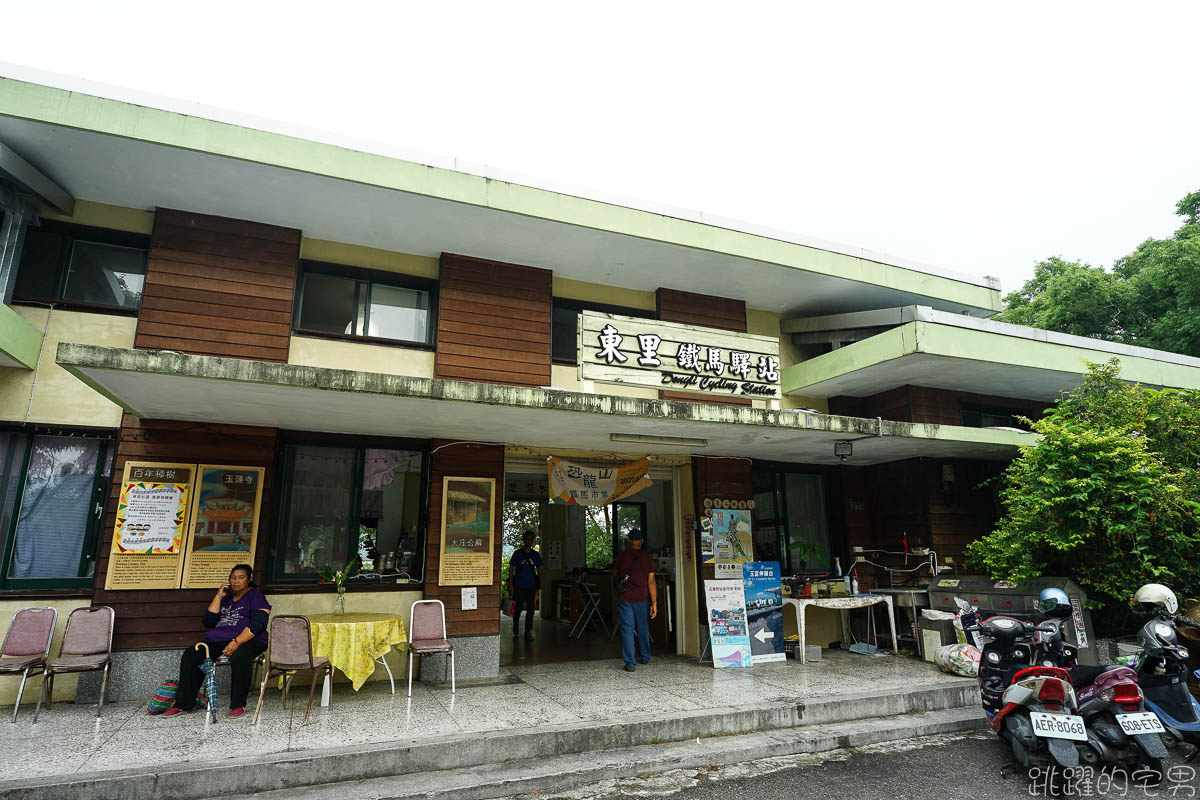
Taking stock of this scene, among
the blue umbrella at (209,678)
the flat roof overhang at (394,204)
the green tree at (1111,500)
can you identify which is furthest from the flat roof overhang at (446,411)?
the flat roof overhang at (394,204)

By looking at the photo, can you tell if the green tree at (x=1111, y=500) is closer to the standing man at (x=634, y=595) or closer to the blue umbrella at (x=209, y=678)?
the standing man at (x=634, y=595)

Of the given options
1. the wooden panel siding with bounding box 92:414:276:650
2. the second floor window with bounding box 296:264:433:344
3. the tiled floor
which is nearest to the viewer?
the tiled floor

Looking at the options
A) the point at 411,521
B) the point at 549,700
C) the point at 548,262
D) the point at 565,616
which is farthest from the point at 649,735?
the point at 565,616

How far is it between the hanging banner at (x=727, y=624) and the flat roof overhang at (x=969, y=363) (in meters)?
3.56

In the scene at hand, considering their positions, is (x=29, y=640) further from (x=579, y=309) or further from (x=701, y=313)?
(x=701, y=313)

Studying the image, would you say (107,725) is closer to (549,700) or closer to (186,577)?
(186,577)

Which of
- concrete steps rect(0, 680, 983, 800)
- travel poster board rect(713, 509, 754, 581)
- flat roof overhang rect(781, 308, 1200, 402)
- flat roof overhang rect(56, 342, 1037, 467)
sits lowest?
concrete steps rect(0, 680, 983, 800)

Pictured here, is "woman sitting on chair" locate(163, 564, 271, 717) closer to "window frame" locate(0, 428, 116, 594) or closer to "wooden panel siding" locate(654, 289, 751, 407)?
"window frame" locate(0, 428, 116, 594)

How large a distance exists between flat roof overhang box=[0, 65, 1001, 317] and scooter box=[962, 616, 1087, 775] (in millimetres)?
5593

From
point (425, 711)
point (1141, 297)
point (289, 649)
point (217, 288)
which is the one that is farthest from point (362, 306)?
point (1141, 297)

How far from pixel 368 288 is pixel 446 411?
2.74m

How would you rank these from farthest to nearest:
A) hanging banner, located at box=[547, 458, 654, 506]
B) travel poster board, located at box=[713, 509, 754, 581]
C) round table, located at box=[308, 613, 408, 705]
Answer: travel poster board, located at box=[713, 509, 754, 581] < hanging banner, located at box=[547, 458, 654, 506] < round table, located at box=[308, 613, 408, 705]

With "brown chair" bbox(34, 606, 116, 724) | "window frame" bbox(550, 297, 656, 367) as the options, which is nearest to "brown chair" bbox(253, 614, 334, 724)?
"brown chair" bbox(34, 606, 116, 724)

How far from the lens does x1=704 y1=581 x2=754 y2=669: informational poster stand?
27.7 feet
